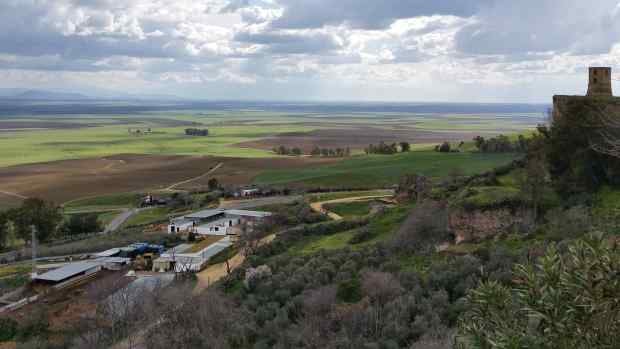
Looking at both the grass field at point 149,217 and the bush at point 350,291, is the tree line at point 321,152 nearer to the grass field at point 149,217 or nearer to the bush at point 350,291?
the grass field at point 149,217

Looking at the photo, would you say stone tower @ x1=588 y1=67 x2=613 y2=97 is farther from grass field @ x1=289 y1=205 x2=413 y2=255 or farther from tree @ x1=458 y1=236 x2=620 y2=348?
tree @ x1=458 y1=236 x2=620 y2=348

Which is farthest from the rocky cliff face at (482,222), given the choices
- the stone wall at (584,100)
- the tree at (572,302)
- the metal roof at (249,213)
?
the metal roof at (249,213)

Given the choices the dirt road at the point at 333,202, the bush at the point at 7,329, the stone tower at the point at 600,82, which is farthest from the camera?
the dirt road at the point at 333,202

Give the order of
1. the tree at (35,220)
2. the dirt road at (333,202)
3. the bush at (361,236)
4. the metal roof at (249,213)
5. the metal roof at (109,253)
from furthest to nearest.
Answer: the tree at (35,220) → the dirt road at (333,202) → the metal roof at (249,213) → the metal roof at (109,253) → the bush at (361,236)

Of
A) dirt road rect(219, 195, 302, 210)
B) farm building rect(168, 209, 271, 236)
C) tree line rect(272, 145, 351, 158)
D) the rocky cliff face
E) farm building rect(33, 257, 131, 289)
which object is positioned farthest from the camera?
tree line rect(272, 145, 351, 158)

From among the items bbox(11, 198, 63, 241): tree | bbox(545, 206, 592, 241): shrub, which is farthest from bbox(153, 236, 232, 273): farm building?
bbox(11, 198, 63, 241): tree

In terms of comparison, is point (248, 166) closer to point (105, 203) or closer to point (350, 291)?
point (105, 203)

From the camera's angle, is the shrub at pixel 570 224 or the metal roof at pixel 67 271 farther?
the metal roof at pixel 67 271
